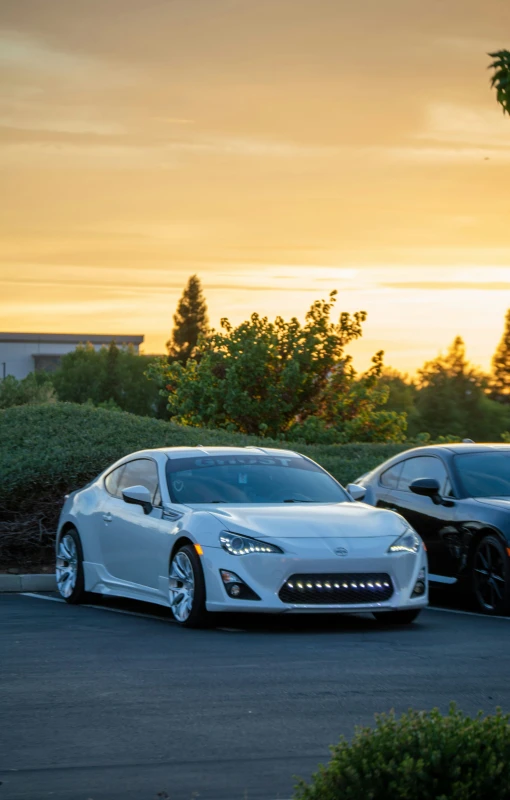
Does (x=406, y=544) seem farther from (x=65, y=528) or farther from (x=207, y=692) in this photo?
(x=65, y=528)

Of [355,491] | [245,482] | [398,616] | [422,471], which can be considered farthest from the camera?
[422,471]

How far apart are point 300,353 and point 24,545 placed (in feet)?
47.7

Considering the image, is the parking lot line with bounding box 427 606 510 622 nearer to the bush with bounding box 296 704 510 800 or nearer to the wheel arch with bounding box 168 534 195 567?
the wheel arch with bounding box 168 534 195 567

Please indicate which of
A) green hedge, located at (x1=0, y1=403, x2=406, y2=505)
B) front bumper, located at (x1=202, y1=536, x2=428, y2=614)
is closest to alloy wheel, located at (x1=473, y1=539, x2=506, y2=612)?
front bumper, located at (x1=202, y1=536, x2=428, y2=614)

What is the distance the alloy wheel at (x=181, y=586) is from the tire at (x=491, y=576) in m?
2.87

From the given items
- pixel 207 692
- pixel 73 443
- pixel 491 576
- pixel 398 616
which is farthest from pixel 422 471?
pixel 207 692

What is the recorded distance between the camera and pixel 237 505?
1138 centimetres

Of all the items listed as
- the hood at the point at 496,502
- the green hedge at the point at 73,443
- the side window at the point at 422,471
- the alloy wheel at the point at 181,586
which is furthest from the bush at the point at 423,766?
the green hedge at the point at 73,443

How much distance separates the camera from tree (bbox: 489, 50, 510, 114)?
6285 mm

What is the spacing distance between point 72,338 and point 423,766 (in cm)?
13590

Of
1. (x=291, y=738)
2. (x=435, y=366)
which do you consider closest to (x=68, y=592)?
(x=291, y=738)

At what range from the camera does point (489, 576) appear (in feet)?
40.1

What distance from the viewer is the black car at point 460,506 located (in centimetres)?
1219

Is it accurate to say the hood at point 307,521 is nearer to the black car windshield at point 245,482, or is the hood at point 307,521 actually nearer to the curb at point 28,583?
the black car windshield at point 245,482
